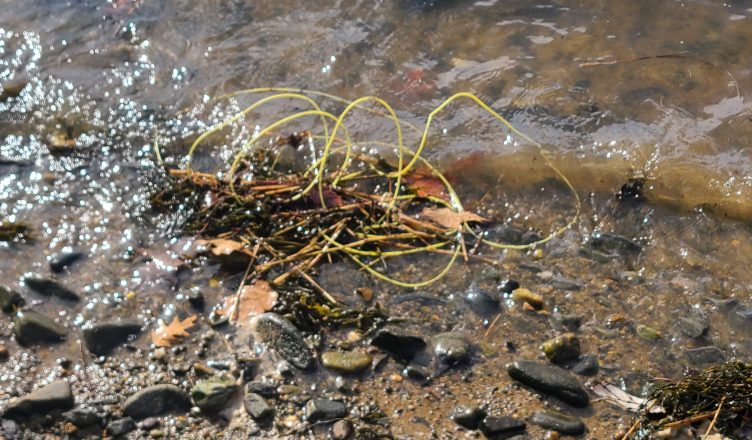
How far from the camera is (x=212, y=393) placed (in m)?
3.28

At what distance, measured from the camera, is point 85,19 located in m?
6.00

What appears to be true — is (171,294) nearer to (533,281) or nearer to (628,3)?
(533,281)

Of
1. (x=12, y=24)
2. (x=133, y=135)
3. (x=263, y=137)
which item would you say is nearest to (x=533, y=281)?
(x=263, y=137)

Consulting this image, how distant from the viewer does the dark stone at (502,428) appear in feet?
10.3

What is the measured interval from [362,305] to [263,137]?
1604mm

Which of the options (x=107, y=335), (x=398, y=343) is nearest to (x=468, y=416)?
(x=398, y=343)

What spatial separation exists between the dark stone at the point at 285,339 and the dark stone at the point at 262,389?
0.16 metres

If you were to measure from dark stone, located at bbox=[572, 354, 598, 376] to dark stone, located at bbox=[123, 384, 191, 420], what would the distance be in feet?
5.40

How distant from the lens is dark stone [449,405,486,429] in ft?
10.4

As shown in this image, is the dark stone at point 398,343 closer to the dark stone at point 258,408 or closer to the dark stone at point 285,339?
the dark stone at point 285,339

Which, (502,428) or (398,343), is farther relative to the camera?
(398,343)

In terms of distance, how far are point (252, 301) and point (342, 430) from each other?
90 cm

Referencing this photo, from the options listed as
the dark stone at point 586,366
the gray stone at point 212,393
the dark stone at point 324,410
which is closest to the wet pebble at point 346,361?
the dark stone at point 324,410

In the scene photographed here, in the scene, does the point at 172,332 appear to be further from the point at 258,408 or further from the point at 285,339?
the point at 258,408
